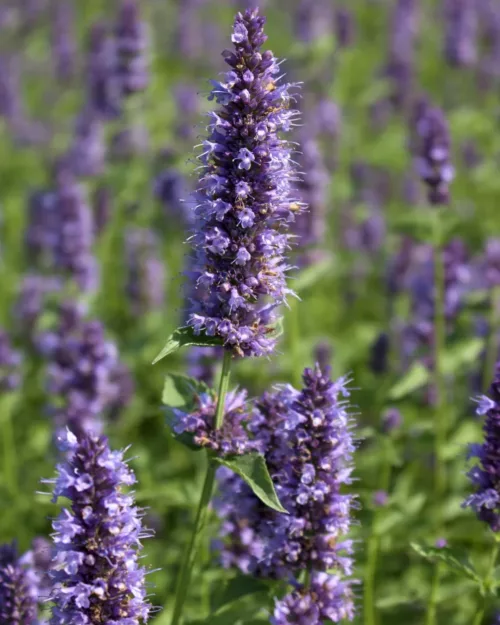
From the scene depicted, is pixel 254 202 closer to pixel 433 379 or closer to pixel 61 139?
pixel 433 379

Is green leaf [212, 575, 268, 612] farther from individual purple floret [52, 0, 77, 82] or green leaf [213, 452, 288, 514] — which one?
individual purple floret [52, 0, 77, 82]

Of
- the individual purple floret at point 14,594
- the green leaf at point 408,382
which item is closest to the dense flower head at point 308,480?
the individual purple floret at point 14,594

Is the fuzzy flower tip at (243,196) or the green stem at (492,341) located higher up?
the green stem at (492,341)

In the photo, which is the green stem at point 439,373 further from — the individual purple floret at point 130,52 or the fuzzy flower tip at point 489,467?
the individual purple floret at point 130,52

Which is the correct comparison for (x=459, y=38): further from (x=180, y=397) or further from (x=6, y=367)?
(x=180, y=397)

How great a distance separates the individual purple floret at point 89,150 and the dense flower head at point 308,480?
266 inches

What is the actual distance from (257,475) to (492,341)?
3.87 metres

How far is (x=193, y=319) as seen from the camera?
359 centimetres

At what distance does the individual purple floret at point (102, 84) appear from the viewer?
10203 millimetres

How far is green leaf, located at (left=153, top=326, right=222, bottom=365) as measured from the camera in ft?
11.4

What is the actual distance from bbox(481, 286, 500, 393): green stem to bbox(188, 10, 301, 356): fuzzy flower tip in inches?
136

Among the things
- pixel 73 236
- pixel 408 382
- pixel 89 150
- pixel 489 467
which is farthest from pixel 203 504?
pixel 89 150

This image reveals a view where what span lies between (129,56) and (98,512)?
6409 mm

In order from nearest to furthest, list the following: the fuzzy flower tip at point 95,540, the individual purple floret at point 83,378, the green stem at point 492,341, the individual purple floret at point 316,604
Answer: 1. the fuzzy flower tip at point 95,540
2. the individual purple floret at point 316,604
3. the individual purple floret at point 83,378
4. the green stem at point 492,341
